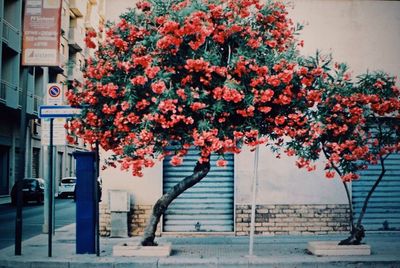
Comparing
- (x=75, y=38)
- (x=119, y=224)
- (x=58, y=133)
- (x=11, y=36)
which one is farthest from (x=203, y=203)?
(x=75, y=38)

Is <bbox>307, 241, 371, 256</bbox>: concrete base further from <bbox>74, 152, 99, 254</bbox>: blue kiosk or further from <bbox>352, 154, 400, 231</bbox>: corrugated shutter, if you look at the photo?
<bbox>74, 152, 99, 254</bbox>: blue kiosk

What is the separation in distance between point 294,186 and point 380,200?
2.39m

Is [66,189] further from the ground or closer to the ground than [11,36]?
closer to the ground

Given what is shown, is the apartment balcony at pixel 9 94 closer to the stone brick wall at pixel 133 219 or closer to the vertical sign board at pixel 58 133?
the vertical sign board at pixel 58 133

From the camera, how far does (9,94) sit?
90.0 ft

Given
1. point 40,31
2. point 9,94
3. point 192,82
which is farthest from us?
point 9,94

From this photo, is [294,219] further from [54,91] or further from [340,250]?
[54,91]

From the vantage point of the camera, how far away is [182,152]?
8.05 m

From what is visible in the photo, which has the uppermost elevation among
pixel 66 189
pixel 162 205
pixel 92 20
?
A: pixel 92 20

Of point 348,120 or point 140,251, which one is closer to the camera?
point 348,120

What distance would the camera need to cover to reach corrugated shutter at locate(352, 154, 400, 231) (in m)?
12.2

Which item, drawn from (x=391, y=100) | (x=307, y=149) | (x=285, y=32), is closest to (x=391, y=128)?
(x=391, y=100)

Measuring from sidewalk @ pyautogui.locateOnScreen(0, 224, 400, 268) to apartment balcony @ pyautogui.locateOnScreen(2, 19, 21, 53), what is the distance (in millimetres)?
19734

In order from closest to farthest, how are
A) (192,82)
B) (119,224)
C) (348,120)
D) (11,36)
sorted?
1. (192,82)
2. (348,120)
3. (119,224)
4. (11,36)
